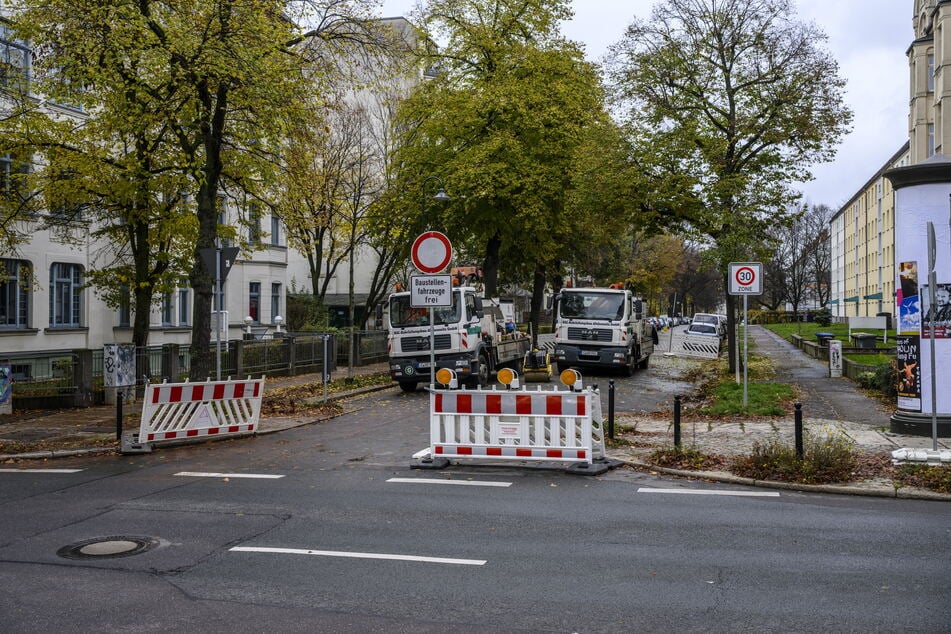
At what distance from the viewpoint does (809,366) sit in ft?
89.5

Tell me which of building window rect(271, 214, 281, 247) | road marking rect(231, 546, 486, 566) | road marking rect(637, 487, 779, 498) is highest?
building window rect(271, 214, 281, 247)

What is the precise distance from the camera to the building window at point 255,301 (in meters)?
39.7

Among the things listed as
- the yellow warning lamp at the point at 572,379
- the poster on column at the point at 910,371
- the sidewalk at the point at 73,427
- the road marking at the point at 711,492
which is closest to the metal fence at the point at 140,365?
the sidewalk at the point at 73,427

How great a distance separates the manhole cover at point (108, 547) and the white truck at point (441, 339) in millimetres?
13803

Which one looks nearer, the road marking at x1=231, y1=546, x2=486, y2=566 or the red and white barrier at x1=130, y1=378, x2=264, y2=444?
the road marking at x1=231, y1=546, x2=486, y2=566

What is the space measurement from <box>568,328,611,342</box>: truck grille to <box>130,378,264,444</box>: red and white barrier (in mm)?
14184

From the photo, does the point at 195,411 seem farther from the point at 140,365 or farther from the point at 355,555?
the point at 355,555

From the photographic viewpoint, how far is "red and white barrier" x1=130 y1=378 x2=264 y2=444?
1302cm

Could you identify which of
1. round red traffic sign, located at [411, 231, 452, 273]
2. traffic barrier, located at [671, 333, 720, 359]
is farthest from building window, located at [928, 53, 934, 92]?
round red traffic sign, located at [411, 231, 452, 273]

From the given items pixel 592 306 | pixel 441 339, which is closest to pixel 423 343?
pixel 441 339

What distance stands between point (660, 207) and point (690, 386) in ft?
18.4

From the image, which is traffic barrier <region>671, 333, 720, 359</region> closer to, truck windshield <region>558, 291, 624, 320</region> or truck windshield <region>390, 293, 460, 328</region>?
truck windshield <region>558, 291, 624, 320</region>

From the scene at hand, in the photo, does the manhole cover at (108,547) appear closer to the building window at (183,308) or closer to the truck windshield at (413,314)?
the truck windshield at (413,314)

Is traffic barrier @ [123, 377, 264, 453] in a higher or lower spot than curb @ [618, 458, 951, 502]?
higher
